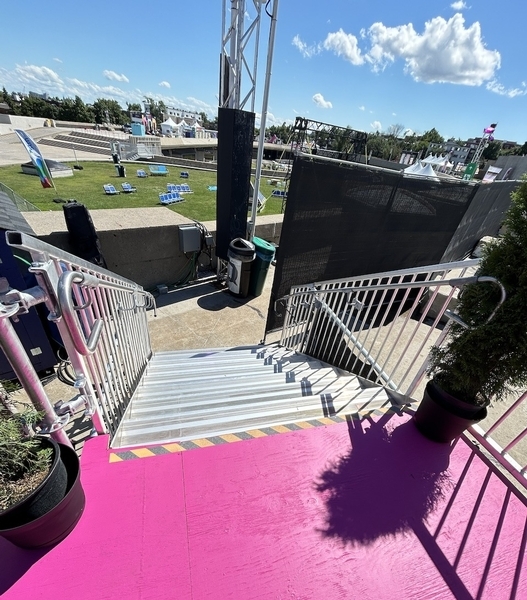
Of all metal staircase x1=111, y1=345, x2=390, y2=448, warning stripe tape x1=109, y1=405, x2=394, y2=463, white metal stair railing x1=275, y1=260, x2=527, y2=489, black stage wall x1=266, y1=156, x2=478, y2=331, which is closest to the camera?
warning stripe tape x1=109, y1=405, x2=394, y2=463

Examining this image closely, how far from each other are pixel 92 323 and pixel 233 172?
516cm

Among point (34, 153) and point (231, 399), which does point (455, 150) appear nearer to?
point (34, 153)

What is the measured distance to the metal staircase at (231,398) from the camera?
2104 millimetres

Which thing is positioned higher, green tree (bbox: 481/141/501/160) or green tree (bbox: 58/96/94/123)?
green tree (bbox: 481/141/501/160)

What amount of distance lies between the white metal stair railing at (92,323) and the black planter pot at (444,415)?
2272 millimetres

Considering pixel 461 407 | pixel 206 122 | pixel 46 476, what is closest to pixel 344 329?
pixel 461 407

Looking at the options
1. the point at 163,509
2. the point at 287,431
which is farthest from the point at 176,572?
the point at 287,431

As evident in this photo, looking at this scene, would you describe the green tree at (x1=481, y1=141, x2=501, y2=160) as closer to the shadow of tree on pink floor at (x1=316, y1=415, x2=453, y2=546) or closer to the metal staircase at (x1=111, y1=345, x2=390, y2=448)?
the metal staircase at (x1=111, y1=345, x2=390, y2=448)

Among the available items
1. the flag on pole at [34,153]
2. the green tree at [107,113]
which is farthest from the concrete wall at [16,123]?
the flag on pole at [34,153]

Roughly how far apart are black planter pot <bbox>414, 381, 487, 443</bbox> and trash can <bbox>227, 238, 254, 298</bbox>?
480 cm

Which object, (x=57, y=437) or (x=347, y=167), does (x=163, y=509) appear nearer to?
(x=57, y=437)

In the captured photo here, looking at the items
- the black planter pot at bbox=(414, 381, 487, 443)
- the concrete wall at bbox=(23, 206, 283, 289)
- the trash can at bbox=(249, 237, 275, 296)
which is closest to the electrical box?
the concrete wall at bbox=(23, 206, 283, 289)

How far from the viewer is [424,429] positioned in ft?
7.11

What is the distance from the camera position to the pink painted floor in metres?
1.28
